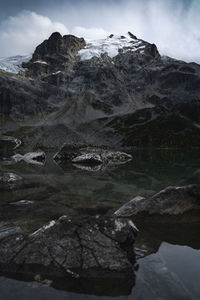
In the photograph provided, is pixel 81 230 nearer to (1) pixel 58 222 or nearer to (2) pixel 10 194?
(1) pixel 58 222

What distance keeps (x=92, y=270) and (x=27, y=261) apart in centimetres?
224

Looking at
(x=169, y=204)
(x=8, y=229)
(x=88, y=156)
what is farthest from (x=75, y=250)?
(x=88, y=156)

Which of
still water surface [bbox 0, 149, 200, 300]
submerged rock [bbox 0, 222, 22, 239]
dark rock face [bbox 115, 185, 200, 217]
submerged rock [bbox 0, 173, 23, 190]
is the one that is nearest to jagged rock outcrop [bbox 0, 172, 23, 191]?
submerged rock [bbox 0, 173, 23, 190]

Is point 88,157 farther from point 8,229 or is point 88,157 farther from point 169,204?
point 8,229

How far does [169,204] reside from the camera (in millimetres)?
14359

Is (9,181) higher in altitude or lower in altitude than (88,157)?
higher

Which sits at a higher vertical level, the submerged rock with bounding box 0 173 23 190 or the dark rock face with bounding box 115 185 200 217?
the dark rock face with bounding box 115 185 200 217

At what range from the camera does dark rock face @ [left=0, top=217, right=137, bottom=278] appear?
26.5 feet

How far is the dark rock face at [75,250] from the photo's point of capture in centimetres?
806

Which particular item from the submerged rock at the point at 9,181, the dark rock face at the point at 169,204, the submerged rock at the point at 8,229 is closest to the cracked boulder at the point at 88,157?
the submerged rock at the point at 9,181

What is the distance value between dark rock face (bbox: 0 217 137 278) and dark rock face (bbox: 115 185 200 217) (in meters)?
4.14

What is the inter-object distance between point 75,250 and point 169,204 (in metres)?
7.46

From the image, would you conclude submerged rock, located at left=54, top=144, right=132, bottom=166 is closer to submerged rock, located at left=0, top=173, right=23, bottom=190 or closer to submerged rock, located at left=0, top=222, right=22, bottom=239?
submerged rock, located at left=0, top=173, right=23, bottom=190

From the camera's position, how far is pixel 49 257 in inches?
333
